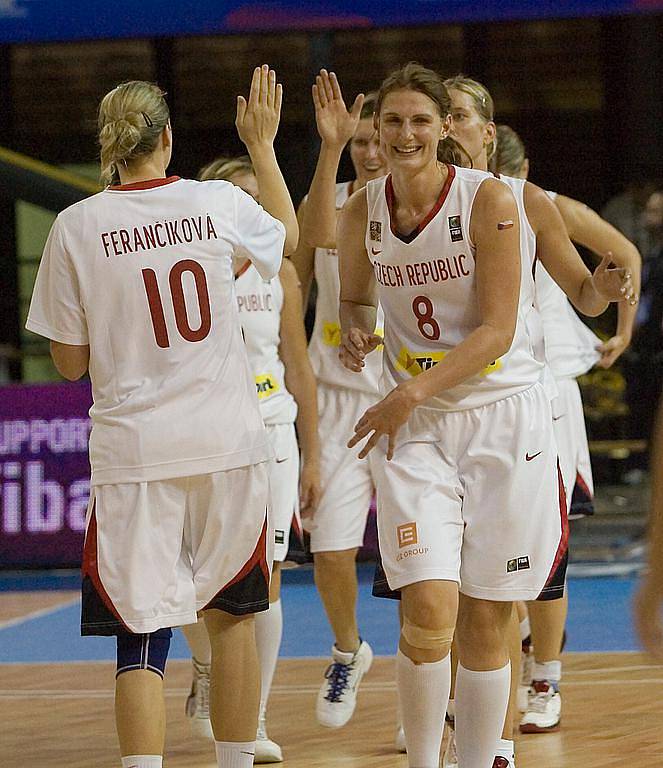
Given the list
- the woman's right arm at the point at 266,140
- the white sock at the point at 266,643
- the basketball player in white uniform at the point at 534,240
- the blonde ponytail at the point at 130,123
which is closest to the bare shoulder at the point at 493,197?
the basketball player in white uniform at the point at 534,240

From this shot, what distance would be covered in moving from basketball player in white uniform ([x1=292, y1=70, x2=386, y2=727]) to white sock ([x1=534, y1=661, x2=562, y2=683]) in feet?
2.02

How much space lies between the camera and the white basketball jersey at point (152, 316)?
390 centimetres

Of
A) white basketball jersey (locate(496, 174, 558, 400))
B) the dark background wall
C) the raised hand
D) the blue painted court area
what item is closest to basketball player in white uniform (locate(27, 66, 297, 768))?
the raised hand

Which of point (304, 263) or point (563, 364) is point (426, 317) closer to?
point (304, 263)

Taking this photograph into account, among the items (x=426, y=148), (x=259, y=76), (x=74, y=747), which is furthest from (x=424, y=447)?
(x=74, y=747)

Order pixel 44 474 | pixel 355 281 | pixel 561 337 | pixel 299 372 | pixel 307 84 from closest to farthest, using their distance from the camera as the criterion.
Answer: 1. pixel 355 281
2. pixel 299 372
3. pixel 561 337
4. pixel 44 474
5. pixel 307 84

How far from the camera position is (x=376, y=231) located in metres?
4.24

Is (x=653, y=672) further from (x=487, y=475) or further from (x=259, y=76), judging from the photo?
(x=259, y=76)

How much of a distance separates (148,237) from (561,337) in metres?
2.34

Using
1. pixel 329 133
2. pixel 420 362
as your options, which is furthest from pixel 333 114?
pixel 420 362

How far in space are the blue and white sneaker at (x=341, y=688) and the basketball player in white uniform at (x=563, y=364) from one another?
59 cm

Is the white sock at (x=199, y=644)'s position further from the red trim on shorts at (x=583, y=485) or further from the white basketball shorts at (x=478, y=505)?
the red trim on shorts at (x=583, y=485)

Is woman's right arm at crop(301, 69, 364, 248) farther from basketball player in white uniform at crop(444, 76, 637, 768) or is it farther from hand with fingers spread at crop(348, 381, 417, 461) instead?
hand with fingers spread at crop(348, 381, 417, 461)

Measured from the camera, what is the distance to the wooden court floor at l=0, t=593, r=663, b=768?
5.02 meters
